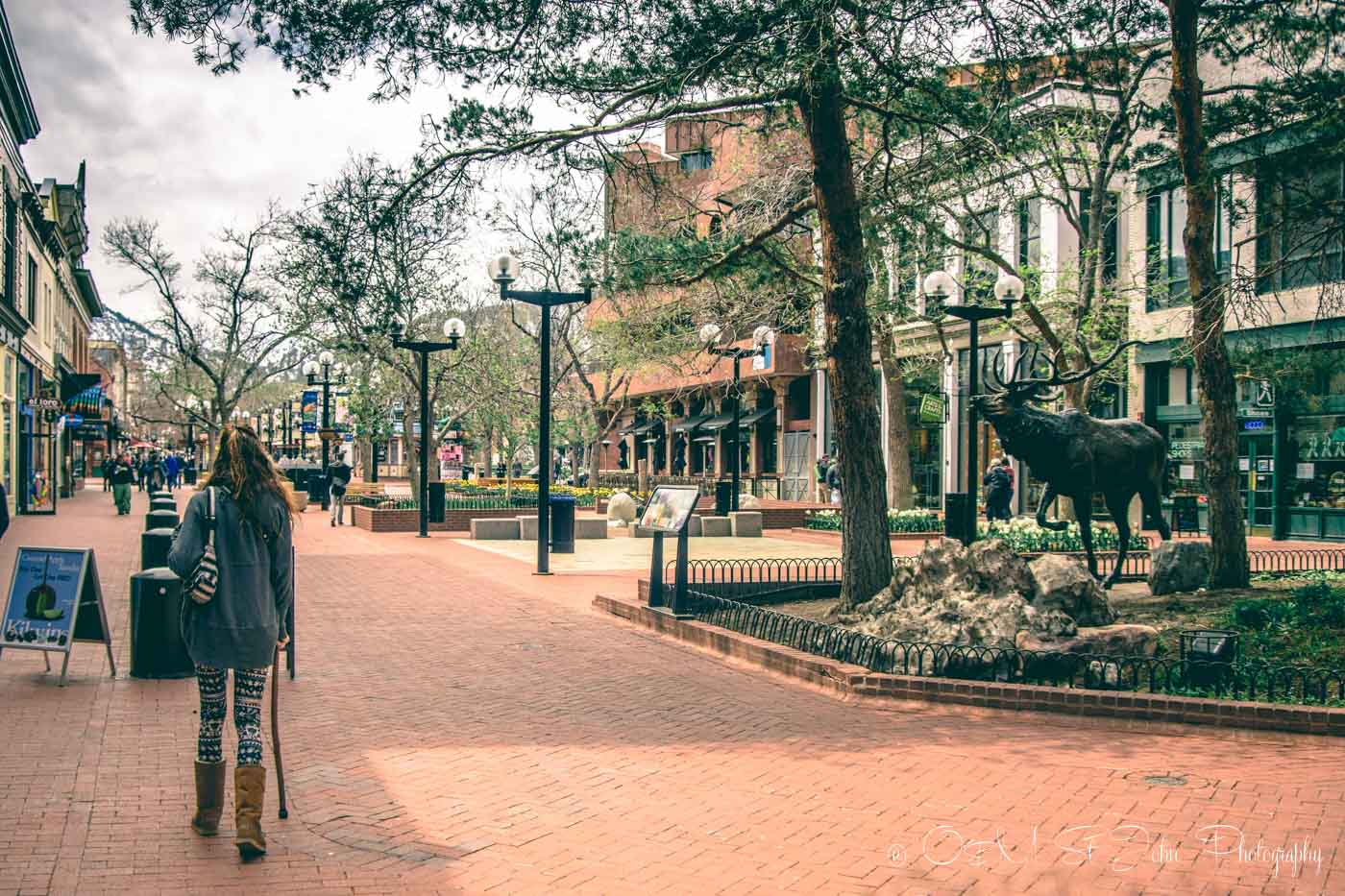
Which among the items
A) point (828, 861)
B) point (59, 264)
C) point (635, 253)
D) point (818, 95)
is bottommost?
point (828, 861)


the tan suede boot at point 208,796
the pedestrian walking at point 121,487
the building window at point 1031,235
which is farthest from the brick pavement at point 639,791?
the pedestrian walking at point 121,487

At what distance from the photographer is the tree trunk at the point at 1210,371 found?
12.6 meters

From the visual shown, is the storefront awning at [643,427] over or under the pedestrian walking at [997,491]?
over

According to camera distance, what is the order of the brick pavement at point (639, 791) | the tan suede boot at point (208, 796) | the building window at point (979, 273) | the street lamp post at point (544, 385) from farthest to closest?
the building window at point (979, 273) → the street lamp post at point (544, 385) → the tan suede boot at point (208, 796) → the brick pavement at point (639, 791)

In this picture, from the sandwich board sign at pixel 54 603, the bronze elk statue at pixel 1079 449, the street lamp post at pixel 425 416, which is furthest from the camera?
the street lamp post at pixel 425 416

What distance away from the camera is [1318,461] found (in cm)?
2442

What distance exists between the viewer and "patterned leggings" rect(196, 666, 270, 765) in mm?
5171

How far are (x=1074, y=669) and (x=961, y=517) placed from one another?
1063 centimetres

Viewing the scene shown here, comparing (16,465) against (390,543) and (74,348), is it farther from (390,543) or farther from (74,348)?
(74,348)

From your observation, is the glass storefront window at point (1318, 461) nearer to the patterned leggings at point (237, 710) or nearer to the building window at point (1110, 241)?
the building window at point (1110, 241)

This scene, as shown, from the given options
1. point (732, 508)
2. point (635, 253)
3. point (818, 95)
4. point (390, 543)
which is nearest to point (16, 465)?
point (390, 543)

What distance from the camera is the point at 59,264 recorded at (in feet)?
153

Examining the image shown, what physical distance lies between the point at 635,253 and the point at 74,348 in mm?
53700

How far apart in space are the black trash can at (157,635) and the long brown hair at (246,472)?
4115 millimetres
